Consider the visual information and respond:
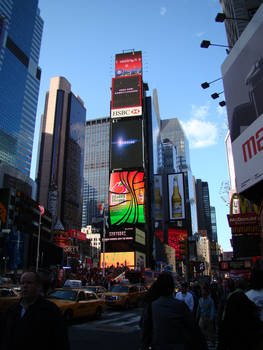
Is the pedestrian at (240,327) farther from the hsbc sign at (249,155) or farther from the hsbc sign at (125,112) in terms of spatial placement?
the hsbc sign at (125,112)

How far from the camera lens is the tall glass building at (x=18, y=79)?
129625 millimetres

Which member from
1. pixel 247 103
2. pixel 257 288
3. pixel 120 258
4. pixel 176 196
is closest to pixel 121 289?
pixel 247 103

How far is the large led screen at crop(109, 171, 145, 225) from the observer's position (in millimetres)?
85062

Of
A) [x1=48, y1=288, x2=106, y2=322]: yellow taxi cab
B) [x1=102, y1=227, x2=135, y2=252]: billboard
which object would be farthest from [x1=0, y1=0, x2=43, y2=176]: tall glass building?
[x1=48, y1=288, x2=106, y2=322]: yellow taxi cab

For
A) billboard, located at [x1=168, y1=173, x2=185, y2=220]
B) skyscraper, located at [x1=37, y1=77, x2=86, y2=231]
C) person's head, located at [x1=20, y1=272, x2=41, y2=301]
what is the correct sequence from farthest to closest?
skyscraper, located at [x1=37, y1=77, x2=86, y2=231], billboard, located at [x1=168, y1=173, x2=185, y2=220], person's head, located at [x1=20, y1=272, x2=41, y2=301]

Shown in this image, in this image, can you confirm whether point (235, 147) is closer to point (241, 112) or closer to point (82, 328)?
point (241, 112)

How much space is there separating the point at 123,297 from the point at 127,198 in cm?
6524

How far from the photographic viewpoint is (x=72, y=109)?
568ft

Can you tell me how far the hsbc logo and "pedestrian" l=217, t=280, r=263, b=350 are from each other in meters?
13.0

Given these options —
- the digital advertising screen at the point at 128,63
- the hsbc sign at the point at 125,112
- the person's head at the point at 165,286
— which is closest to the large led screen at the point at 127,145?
the hsbc sign at the point at 125,112

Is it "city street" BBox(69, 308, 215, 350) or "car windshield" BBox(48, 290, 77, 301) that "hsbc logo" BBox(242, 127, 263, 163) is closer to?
"city street" BBox(69, 308, 215, 350)

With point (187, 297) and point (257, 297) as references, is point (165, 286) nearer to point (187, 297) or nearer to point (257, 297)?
point (257, 297)

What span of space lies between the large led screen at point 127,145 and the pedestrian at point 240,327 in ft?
273

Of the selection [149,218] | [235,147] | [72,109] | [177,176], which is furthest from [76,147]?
[235,147]
